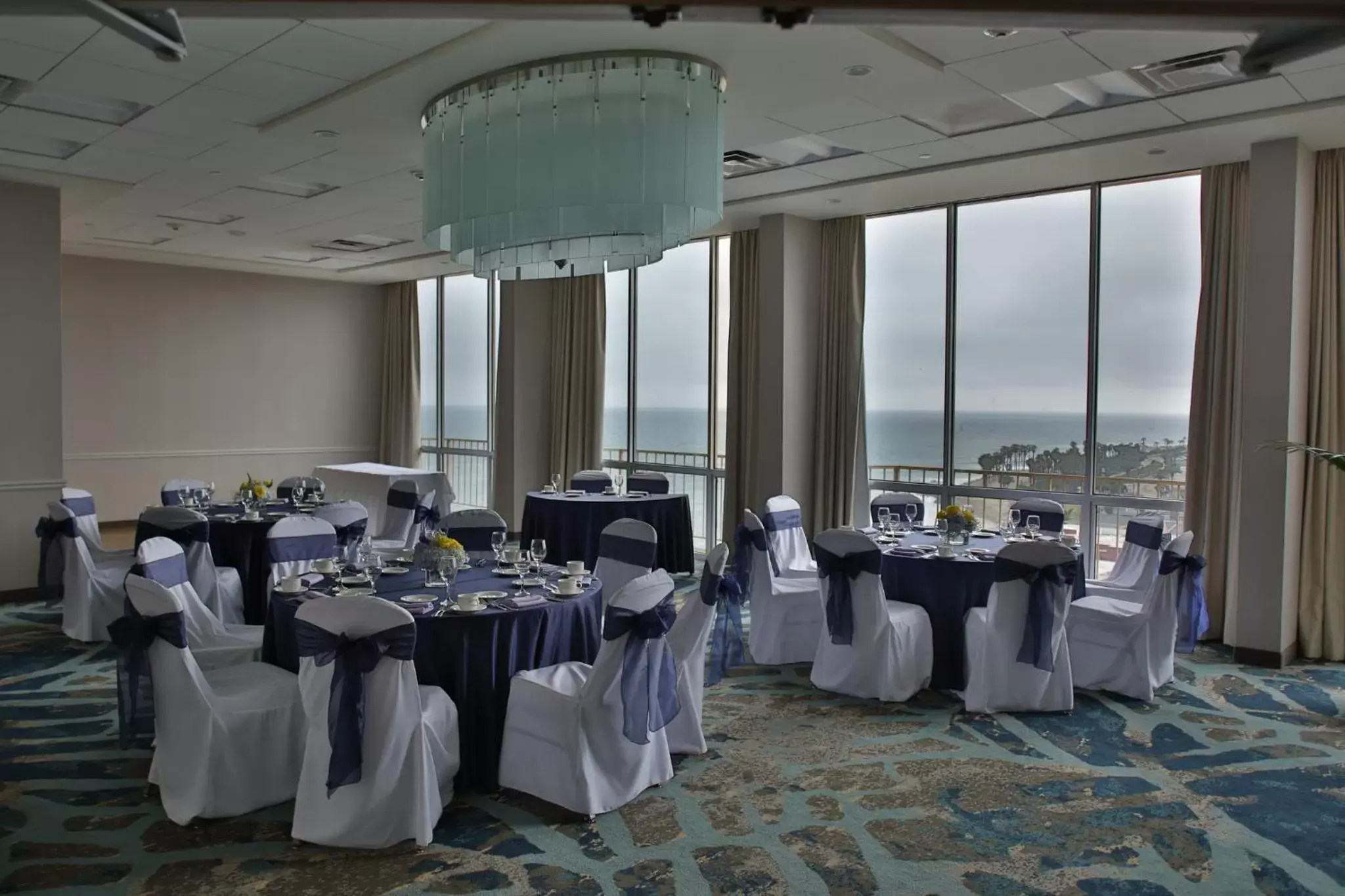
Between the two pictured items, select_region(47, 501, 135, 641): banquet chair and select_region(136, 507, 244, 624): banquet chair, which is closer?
select_region(136, 507, 244, 624): banquet chair

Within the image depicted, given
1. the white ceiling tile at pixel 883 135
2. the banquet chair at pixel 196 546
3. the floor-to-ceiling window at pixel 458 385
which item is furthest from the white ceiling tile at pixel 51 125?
the floor-to-ceiling window at pixel 458 385

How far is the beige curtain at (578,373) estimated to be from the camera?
431 inches

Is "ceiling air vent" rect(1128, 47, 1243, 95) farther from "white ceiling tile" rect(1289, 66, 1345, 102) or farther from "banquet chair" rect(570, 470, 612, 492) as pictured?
"banquet chair" rect(570, 470, 612, 492)

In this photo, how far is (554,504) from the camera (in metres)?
8.37

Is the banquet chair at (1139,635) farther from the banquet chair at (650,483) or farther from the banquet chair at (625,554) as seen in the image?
the banquet chair at (650,483)

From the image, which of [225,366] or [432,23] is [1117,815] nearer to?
[432,23]

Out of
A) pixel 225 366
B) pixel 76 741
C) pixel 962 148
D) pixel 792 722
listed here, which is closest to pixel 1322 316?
pixel 962 148

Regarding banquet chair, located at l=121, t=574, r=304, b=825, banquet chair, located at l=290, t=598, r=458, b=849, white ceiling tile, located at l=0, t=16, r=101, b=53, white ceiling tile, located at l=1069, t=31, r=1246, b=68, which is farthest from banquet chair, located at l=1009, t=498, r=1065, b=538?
white ceiling tile, located at l=0, t=16, r=101, b=53

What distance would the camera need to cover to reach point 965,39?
4430 mm

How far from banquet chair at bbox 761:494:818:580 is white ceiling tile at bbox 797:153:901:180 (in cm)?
246

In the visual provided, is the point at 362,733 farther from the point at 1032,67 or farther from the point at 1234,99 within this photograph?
the point at 1234,99

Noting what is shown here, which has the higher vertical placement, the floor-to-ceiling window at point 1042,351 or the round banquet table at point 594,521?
the floor-to-ceiling window at point 1042,351

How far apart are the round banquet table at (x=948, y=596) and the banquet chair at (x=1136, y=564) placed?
2.11 ft

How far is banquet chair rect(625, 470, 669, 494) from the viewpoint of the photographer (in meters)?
9.08
